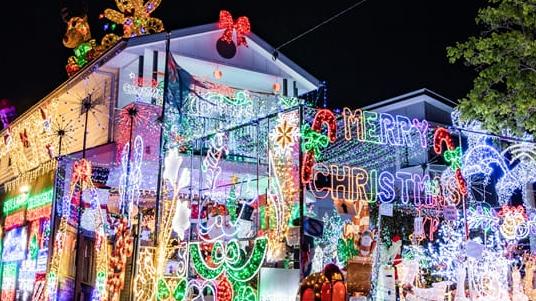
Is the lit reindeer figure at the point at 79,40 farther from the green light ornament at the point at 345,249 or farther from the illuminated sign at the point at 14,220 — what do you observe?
the green light ornament at the point at 345,249

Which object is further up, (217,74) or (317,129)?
(217,74)

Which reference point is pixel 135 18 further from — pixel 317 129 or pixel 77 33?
pixel 317 129

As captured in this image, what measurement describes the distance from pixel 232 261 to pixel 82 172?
551 cm

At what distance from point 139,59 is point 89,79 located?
7.27 ft

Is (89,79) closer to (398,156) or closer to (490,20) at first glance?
(398,156)

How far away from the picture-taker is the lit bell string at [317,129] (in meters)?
9.61

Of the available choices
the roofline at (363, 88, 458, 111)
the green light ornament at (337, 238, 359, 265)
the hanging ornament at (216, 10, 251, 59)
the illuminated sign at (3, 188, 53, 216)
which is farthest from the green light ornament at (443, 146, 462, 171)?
the roofline at (363, 88, 458, 111)

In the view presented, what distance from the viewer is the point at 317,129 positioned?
33.0 ft

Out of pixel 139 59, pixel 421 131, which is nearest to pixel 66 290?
pixel 139 59

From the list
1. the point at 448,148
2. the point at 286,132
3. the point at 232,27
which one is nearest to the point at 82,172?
the point at 286,132

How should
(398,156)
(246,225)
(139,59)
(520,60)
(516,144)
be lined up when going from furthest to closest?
(139,59) < (398,156) < (246,225) < (516,144) < (520,60)

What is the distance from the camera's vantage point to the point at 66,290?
14.1 m

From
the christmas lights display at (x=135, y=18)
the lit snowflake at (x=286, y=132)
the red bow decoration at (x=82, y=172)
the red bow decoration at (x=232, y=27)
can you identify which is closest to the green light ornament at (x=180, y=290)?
the lit snowflake at (x=286, y=132)

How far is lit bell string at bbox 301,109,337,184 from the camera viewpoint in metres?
9.61
